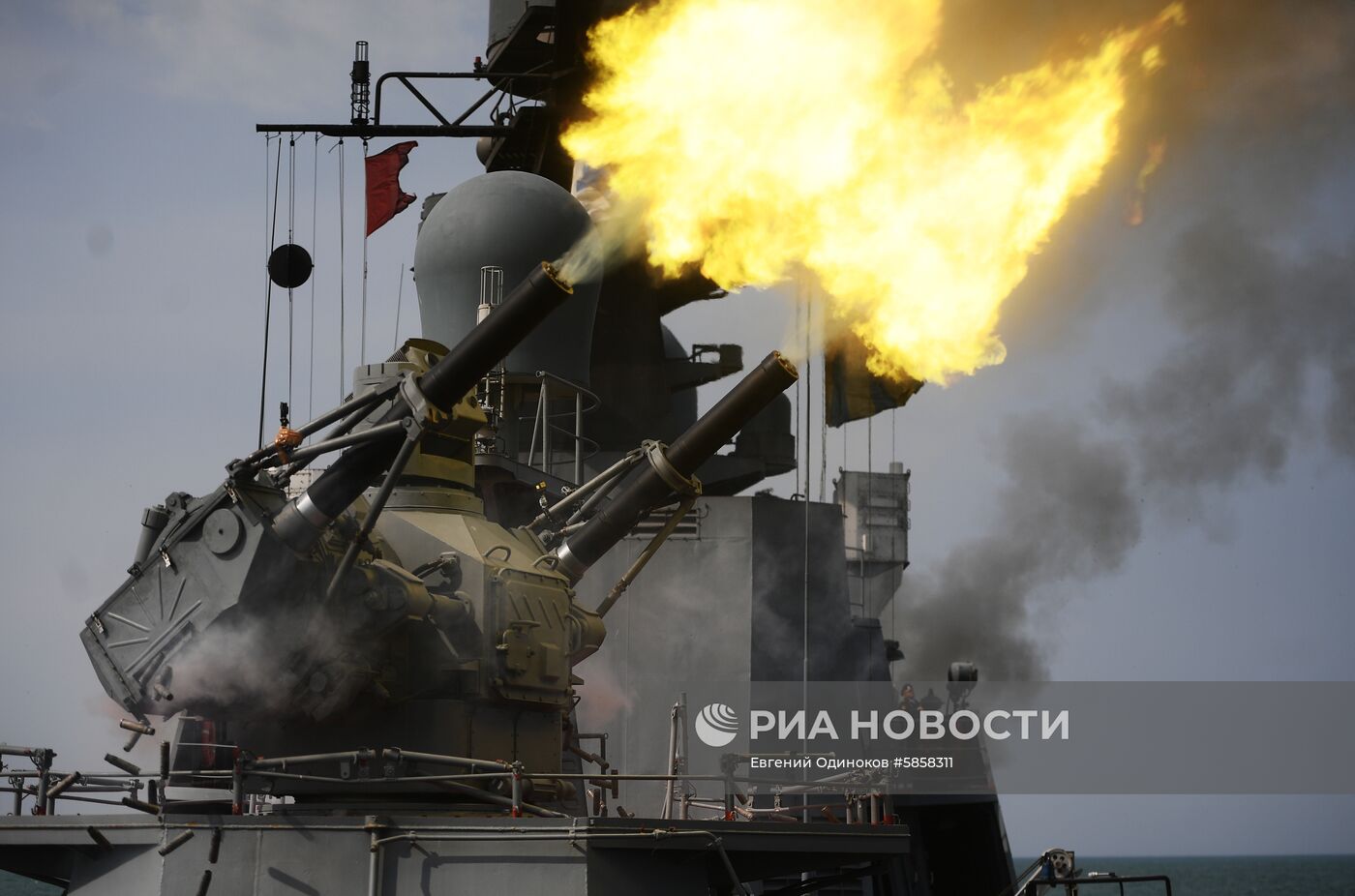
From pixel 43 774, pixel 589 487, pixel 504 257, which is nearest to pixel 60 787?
pixel 43 774

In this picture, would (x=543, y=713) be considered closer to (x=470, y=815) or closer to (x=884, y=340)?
(x=470, y=815)

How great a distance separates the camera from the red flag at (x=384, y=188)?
26156 mm

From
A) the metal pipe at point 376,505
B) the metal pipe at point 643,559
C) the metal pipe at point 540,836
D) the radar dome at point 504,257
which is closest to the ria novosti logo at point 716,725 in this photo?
the radar dome at point 504,257

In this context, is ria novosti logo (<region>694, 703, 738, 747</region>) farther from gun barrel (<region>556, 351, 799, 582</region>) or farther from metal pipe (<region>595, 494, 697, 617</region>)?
gun barrel (<region>556, 351, 799, 582</region>)

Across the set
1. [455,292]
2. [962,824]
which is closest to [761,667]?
[962,824]

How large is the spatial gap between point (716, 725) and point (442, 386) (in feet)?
38.8

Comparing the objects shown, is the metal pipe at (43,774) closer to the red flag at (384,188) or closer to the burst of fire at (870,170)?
the burst of fire at (870,170)

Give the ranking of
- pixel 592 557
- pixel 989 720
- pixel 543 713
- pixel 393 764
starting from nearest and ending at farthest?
1. pixel 393 764
2. pixel 543 713
3. pixel 592 557
4. pixel 989 720

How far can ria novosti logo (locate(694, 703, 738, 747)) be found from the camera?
76.9 feet

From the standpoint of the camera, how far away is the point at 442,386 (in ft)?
41.9

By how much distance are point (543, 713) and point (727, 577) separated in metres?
10.3

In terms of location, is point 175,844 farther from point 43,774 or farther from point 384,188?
point 384,188

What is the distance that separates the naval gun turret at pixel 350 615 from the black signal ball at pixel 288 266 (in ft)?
29.3

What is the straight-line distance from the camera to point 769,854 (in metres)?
12.6
